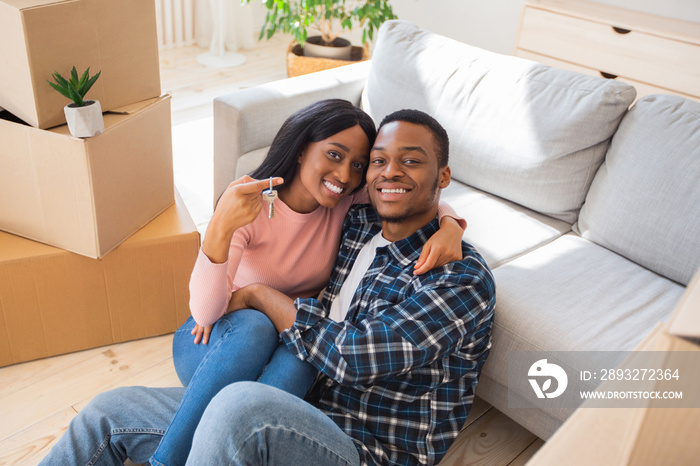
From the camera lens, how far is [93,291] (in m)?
1.65

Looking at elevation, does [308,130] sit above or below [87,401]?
above

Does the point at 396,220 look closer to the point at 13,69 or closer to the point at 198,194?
the point at 13,69

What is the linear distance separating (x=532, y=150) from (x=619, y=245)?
35cm

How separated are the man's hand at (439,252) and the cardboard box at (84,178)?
0.80m

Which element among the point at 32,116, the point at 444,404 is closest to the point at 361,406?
the point at 444,404

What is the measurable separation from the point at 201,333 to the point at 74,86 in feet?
2.04

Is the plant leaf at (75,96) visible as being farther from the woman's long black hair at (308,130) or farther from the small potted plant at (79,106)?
the woman's long black hair at (308,130)

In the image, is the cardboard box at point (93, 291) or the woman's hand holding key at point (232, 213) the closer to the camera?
the woman's hand holding key at point (232, 213)

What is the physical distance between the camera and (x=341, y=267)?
1.40 meters

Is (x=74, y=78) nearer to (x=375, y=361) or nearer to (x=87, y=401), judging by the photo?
(x=87, y=401)

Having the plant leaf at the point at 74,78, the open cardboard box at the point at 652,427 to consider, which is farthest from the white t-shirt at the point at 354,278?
the open cardboard box at the point at 652,427

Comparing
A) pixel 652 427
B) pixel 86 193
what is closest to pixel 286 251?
pixel 86 193

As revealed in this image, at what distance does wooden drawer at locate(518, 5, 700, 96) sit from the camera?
2645mm

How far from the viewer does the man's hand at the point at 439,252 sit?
46.1 inches
